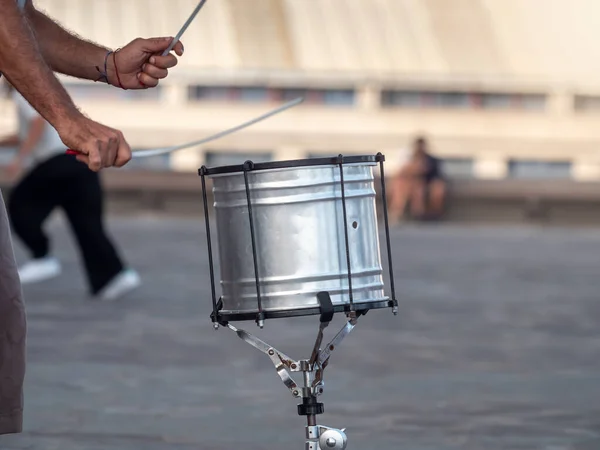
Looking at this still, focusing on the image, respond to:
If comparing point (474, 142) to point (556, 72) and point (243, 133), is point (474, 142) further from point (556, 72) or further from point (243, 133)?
point (243, 133)

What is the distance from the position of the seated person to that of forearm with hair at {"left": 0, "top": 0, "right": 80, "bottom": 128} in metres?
22.5

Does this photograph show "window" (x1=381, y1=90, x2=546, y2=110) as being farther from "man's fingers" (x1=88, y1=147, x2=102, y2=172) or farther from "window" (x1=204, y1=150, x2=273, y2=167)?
"man's fingers" (x1=88, y1=147, x2=102, y2=172)

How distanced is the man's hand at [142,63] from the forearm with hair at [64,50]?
0.07 meters

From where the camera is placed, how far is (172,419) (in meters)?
5.52

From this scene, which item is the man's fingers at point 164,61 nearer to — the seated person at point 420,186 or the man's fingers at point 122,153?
the man's fingers at point 122,153

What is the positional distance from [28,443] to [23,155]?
18.9 feet

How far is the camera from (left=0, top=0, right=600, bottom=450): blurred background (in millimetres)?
5512

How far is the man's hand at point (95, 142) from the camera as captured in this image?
9.87ft

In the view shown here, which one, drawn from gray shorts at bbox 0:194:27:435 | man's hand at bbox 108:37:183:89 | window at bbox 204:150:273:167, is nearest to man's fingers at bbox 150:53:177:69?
man's hand at bbox 108:37:183:89

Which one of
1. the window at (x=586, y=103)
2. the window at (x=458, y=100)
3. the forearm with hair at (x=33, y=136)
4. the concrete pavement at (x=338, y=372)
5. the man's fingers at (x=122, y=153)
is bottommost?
the concrete pavement at (x=338, y=372)

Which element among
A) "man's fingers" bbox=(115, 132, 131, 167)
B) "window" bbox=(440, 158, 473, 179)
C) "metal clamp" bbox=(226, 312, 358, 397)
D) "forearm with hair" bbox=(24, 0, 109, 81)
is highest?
"window" bbox=(440, 158, 473, 179)

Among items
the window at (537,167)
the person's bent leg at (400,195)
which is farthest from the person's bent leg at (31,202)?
the window at (537,167)

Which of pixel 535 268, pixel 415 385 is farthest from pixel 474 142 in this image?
pixel 415 385

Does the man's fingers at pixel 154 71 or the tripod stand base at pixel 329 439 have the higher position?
the man's fingers at pixel 154 71
